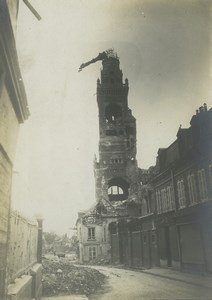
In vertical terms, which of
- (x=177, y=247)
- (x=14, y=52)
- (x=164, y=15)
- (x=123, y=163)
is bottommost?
(x=177, y=247)

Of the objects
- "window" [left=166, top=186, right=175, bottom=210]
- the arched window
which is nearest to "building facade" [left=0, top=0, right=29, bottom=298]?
"window" [left=166, top=186, right=175, bottom=210]

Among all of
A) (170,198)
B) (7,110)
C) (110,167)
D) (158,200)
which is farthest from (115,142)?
(7,110)

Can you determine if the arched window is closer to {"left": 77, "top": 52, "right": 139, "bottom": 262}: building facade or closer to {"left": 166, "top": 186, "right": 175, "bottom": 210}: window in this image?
{"left": 77, "top": 52, "right": 139, "bottom": 262}: building facade

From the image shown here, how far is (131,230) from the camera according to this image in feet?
111

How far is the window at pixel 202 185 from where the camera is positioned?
62.1ft

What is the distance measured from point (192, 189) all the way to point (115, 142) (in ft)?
98.4

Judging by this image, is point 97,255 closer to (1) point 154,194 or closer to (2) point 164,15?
(1) point 154,194

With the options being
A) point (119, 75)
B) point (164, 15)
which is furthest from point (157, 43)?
point (119, 75)

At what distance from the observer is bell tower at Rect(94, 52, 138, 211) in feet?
159

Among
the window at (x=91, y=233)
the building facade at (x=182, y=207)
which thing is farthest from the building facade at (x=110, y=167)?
the building facade at (x=182, y=207)

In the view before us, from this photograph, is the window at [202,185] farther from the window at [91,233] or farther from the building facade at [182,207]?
the window at [91,233]

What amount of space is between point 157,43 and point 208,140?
28.2 feet

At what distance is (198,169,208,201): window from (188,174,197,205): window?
77 cm

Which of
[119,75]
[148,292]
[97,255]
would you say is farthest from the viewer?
[119,75]
